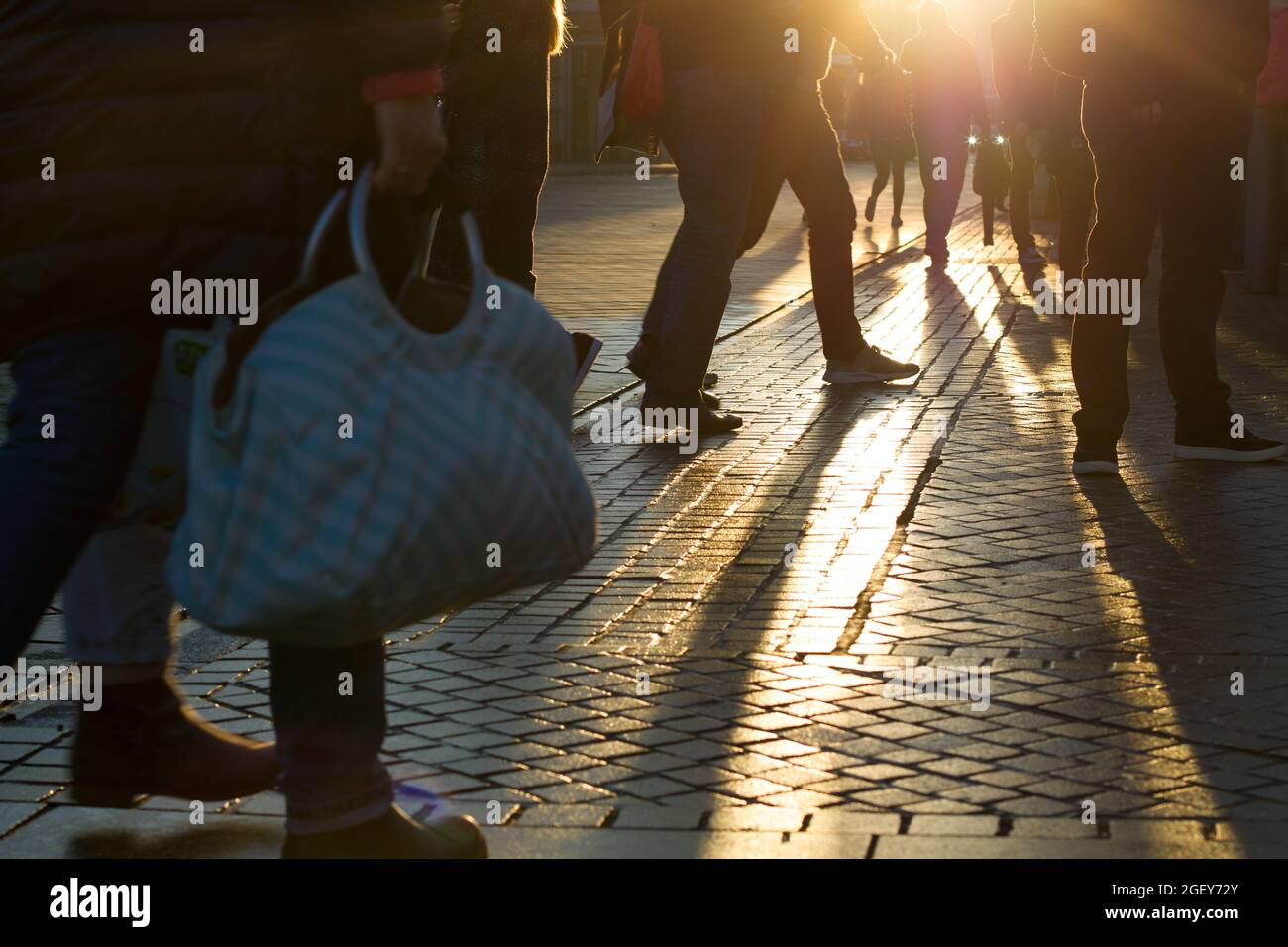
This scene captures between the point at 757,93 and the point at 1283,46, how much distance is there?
4.23 m

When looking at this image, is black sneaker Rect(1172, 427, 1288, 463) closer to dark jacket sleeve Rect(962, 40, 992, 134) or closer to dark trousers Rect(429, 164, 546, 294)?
dark trousers Rect(429, 164, 546, 294)

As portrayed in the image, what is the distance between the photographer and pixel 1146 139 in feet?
21.5

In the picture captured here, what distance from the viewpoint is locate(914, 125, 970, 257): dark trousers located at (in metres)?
15.9

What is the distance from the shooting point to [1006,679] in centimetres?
Answer: 429

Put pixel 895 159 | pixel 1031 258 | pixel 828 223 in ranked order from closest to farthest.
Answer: pixel 828 223, pixel 1031 258, pixel 895 159

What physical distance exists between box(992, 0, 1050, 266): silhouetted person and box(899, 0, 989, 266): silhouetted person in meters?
1.01

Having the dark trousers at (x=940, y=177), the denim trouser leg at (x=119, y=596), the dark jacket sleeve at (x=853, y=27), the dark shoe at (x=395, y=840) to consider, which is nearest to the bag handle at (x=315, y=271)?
the denim trouser leg at (x=119, y=596)

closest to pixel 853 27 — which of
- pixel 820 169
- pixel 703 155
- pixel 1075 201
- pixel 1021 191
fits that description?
pixel 820 169

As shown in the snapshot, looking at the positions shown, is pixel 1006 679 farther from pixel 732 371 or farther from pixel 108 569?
pixel 732 371

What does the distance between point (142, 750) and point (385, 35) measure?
1210mm

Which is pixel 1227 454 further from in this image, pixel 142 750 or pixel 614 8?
pixel 142 750

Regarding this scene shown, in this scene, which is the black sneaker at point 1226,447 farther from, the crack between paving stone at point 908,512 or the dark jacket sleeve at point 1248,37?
the dark jacket sleeve at point 1248,37

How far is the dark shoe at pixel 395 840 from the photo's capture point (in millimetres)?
3135

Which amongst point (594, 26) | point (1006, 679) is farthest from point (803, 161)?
point (594, 26)
